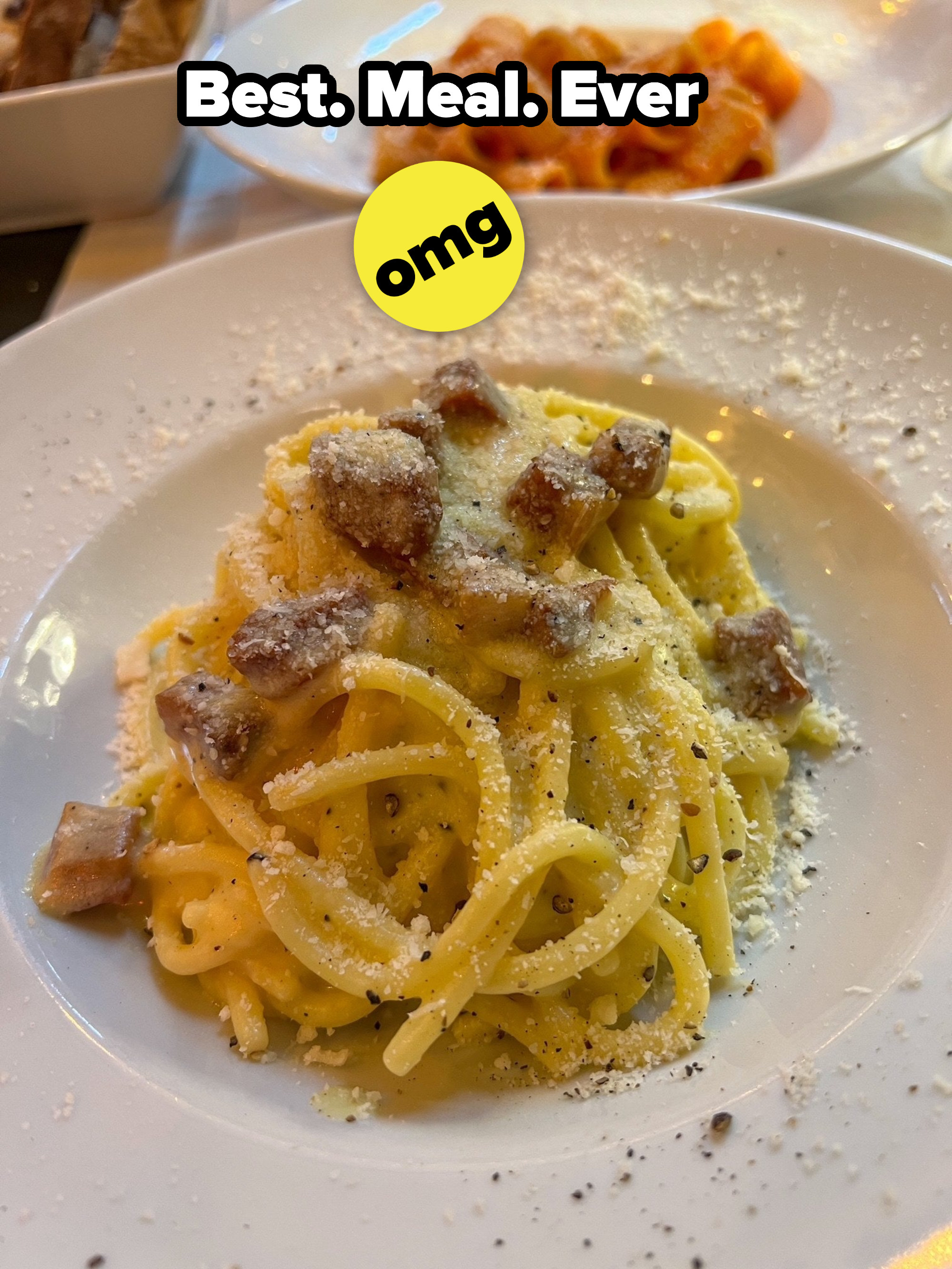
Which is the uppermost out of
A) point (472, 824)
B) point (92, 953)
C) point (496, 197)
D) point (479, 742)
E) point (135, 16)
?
point (135, 16)

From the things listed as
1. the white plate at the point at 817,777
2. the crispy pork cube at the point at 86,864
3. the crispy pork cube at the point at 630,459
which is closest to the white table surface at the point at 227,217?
the white plate at the point at 817,777

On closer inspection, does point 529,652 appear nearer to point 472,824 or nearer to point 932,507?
point 472,824

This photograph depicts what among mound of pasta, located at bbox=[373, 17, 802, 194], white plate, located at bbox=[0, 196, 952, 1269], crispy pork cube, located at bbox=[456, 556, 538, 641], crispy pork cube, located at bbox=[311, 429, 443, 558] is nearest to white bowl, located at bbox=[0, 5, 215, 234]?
mound of pasta, located at bbox=[373, 17, 802, 194]

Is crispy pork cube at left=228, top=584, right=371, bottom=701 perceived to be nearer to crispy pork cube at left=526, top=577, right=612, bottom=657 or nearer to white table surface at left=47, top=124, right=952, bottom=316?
crispy pork cube at left=526, top=577, right=612, bottom=657

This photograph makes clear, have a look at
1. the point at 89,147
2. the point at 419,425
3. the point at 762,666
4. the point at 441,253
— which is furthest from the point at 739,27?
the point at 762,666

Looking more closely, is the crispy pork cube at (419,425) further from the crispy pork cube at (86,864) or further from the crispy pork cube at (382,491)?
the crispy pork cube at (86,864)

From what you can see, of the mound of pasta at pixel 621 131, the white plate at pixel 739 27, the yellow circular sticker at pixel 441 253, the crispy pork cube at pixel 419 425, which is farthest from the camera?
the mound of pasta at pixel 621 131

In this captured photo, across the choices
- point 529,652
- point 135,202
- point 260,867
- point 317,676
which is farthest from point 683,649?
point 135,202
